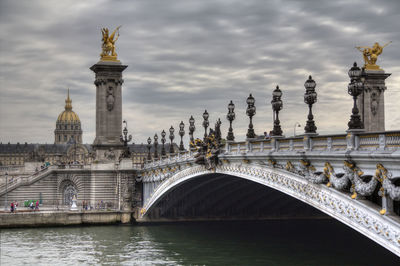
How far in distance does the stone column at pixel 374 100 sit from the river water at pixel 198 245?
48.7 ft

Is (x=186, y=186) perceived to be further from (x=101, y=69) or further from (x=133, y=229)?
(x=101, y=69)

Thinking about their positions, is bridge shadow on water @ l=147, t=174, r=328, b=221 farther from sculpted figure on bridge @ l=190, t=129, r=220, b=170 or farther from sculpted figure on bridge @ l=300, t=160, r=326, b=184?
sculpted figure on bridge @ l=300, t=160, r=326, b=184

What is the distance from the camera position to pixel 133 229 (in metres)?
61.9

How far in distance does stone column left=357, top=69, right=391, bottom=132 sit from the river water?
585 inches

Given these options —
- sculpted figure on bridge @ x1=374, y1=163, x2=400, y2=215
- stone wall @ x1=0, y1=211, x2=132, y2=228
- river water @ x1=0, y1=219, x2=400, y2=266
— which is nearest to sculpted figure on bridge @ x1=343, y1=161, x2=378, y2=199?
sculpted figure on bridge @ x1=374, y1=163, x2=400, y2=215

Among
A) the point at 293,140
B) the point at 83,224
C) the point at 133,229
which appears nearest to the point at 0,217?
the point at 83,224

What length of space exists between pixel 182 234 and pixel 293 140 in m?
28.6

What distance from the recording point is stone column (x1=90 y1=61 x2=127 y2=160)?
3164 inches

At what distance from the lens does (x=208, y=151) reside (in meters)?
43.8

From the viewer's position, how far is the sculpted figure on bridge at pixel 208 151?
4256 centimetres

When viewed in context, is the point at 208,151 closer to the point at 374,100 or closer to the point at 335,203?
the point at 335,203

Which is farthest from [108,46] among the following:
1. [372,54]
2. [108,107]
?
[372,54]

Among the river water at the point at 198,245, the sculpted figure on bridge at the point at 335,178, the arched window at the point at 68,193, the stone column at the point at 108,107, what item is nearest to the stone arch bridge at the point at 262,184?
the sculpted figure on bridge at the point at 335,178

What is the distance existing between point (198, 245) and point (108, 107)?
3525 centimetres
